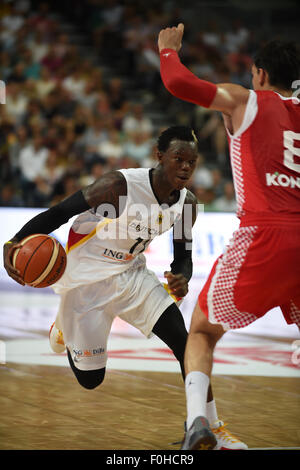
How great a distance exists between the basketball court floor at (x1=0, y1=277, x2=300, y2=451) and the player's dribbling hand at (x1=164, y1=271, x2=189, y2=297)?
0.85 metres

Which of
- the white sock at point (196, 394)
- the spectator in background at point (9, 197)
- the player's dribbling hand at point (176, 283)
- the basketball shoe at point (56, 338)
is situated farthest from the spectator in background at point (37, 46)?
the white sock at point (196, 394)

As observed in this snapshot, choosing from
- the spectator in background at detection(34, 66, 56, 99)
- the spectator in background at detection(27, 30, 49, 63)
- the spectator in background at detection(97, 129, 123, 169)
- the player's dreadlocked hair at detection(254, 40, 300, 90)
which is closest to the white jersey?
the player's dreadlocked hair at detection(254, 40, 300, 90)

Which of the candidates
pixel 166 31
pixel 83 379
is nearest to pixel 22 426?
pixel 83 379

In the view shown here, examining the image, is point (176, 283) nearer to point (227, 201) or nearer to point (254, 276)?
point (254, 276)

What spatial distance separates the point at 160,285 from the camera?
4828mm

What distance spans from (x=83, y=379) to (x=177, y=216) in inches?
49.2

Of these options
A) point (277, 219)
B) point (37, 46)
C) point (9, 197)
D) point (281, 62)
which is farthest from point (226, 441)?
point (37, 46)

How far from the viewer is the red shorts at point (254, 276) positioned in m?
3.44

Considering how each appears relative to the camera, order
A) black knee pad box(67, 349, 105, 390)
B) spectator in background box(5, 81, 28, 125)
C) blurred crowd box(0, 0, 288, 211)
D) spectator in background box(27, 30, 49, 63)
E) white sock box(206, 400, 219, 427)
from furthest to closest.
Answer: spectator in background box(27, 30, 49, 63) < spectator in background box(5, 81, 28, 125) < blurred crowd box(0, 0, 288, 211) < black knee pad box(67, 349, 105, 390) < white sock box(206, 400, 219, 427)

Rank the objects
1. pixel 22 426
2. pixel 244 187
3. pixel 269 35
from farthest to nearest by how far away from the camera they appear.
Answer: pixel 269 35 → pixel 22 426 → pixel 244 187

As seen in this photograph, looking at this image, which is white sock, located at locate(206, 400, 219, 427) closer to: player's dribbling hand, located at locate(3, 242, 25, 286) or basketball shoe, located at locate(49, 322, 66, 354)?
player's dribbling hand, located at locate(3, 242, 25, 286)

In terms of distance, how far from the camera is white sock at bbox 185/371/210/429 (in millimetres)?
3459

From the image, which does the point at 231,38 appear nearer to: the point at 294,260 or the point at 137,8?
the point at 137,8

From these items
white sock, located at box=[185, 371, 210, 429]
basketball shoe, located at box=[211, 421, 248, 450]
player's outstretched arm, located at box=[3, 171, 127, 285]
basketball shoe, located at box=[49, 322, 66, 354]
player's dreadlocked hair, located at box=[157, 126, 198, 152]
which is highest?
player's dreadlocked hair, located at box=[157, 126, 198, 152]
